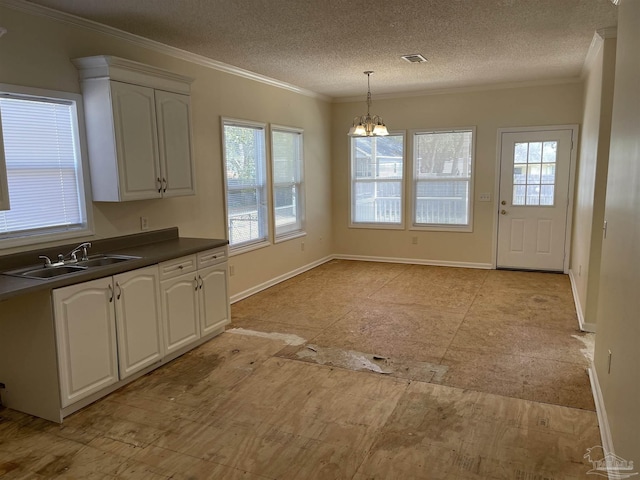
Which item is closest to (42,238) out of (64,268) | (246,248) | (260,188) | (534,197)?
(64,268)

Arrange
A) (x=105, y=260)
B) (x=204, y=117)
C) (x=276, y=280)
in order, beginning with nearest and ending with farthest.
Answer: (x=105, y=260), (x=204, y=117), (x=276, y=280)

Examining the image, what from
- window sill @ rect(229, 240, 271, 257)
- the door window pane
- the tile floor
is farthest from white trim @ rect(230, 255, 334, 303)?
the door window pane

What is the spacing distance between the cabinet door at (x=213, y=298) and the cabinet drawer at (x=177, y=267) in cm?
13

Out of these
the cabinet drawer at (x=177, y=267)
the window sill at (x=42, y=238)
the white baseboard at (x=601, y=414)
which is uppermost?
the window sill at (x=42, y=238)

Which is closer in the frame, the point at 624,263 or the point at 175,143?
the point at 624,263

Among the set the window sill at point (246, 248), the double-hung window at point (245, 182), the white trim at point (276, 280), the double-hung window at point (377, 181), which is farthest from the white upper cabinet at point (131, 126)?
the double-hung window at point (377, 181)

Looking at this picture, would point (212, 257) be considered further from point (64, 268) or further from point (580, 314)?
point (580, 314)

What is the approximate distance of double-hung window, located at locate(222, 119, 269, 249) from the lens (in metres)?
5.19

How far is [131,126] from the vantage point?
138 inches

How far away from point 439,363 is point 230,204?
2.89 meters

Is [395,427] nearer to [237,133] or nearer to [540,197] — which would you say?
[237,133]

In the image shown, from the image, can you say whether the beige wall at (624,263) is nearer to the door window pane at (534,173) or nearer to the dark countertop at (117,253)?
the dark countertop at (117,253)

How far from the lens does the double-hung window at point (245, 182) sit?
17.0 feet

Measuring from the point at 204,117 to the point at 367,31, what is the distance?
1849 millimetres
